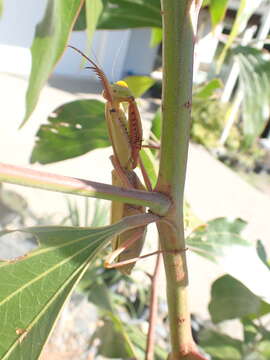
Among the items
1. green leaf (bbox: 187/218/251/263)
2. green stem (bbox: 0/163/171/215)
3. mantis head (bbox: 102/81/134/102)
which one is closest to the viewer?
green stem (bbox: 0/163/171/215)

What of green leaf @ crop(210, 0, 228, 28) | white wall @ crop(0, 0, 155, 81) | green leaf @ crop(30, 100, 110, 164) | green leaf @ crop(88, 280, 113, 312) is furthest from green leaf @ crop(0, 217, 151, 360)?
white wall @ crop(0, 0, 155, 81)

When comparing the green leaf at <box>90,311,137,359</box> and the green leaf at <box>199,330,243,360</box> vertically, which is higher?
the green leaf at <box>199,330,243,360</box>

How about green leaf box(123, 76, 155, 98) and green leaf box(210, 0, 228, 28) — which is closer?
green leaf box(210, 0, 228, 28)

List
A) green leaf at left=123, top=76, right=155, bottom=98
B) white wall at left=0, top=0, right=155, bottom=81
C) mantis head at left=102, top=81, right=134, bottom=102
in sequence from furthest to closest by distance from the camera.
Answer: white wall at left=0, top=0, right=155, bottom=81 < green leaf at left=123, top=76, right=155, bottom=98 < mantis head at left=102, top=81, right=134, bottom=102

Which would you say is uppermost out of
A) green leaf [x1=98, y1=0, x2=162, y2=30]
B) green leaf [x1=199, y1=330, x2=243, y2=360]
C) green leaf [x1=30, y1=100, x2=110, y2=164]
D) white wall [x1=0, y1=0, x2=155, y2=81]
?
white wall [x1=0, y1=0, x2=155, y2=81]

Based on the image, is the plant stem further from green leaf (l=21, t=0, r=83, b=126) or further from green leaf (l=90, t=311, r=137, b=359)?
green leaf (l=90, t=311, r=137, b=359)

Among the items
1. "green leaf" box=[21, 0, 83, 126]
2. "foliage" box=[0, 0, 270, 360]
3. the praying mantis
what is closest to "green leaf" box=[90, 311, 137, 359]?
"foliage" box=[0, 0, 270, 360]
